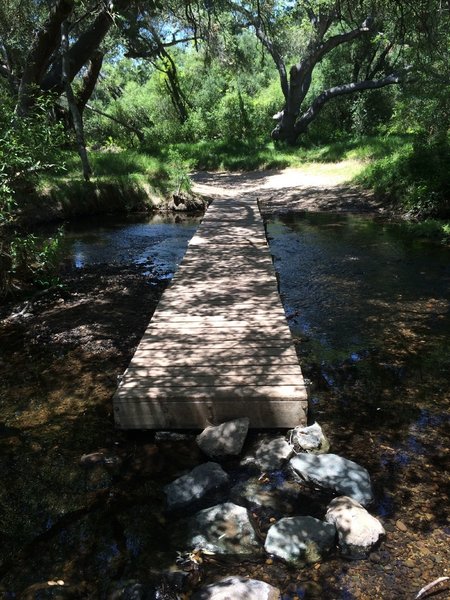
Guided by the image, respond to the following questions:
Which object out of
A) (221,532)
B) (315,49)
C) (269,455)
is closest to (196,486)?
(221,532)

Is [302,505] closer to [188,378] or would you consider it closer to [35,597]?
[188,378]

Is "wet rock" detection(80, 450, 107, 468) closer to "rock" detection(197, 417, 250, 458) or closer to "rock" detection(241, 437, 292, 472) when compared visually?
"rock" detection(197, 417, 250, 458)

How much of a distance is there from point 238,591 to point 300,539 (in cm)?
55

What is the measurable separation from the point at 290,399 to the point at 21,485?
2195mm

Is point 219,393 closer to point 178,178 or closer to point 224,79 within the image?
point 178,178

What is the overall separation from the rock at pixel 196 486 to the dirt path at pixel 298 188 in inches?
456

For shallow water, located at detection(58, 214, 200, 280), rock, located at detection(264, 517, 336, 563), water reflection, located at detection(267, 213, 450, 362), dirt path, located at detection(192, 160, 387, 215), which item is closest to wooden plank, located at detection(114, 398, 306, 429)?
rock, located at detection(264, 517, 336, 563)

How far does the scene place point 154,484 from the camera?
11.9 feet

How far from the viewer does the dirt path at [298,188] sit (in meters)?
14.8

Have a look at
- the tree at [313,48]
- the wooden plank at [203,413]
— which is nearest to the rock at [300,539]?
the wooden plank at [203,413]

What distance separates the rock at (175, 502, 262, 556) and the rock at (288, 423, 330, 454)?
0.83 m

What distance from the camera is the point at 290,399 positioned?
157 inches

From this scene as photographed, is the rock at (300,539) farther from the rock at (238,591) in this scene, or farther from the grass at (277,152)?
the grass at (277,152)

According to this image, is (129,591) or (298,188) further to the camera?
(298,188)
